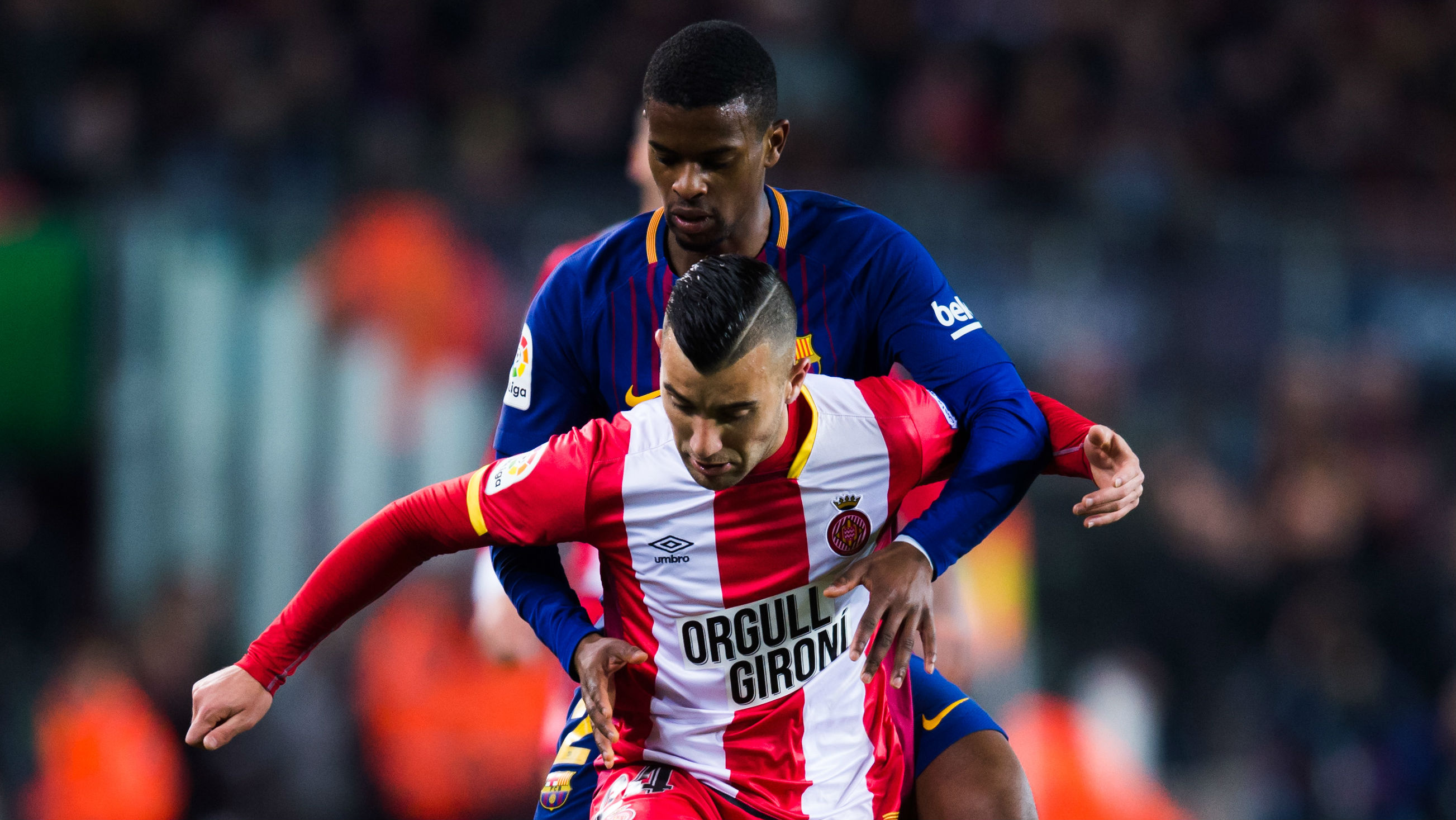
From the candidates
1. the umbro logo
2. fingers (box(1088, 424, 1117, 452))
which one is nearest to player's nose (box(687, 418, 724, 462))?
the umbro logo

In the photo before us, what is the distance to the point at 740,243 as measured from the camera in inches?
109

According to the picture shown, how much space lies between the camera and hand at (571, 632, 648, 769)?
2.35m

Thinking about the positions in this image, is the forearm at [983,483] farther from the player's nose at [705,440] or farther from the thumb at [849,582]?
the player's nose at [705,440]

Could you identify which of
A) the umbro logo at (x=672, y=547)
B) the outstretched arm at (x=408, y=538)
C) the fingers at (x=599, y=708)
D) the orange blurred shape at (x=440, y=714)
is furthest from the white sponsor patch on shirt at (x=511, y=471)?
the orange blurred shape at (x=440, y=714)

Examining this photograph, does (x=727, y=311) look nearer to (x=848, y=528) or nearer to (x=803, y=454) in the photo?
(x=803, y=454)

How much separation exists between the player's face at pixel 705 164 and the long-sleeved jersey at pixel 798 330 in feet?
0.56

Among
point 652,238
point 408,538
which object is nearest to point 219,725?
point 408,538

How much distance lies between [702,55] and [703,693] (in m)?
1.18

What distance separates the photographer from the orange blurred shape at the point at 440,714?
7293 mm

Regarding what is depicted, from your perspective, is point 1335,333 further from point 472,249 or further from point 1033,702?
point 472,249

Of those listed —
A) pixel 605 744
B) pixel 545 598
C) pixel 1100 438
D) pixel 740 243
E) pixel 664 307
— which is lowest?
pixel 605 744

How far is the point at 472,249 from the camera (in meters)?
7.17

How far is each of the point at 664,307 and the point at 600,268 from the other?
0.61ft

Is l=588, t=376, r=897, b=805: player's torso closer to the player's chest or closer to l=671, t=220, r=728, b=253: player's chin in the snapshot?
the player's chest
